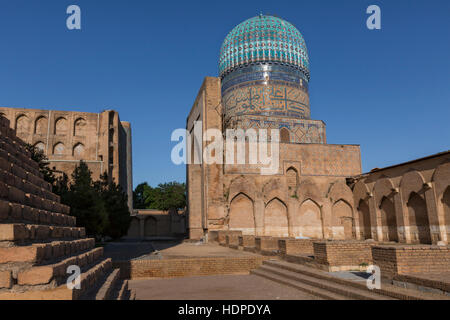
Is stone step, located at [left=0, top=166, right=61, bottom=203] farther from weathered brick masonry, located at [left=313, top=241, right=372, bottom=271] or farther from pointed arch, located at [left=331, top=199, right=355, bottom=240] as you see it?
pointed arch, located at [left=331, top=199, right=355, bottom=240]

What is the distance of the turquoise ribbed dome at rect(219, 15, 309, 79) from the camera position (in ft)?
90.1

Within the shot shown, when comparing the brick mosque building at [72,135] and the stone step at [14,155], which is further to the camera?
the brick mosque building at [72,135]

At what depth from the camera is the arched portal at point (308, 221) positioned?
1936 cm

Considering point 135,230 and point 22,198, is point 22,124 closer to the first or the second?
point 135,230

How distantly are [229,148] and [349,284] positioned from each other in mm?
14377

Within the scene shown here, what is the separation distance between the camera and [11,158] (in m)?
5.35

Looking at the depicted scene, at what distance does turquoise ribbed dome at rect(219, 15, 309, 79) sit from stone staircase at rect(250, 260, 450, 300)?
72.7 ft

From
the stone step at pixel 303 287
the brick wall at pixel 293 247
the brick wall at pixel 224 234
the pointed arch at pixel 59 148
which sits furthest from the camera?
the pointed arch at pixel 59 148

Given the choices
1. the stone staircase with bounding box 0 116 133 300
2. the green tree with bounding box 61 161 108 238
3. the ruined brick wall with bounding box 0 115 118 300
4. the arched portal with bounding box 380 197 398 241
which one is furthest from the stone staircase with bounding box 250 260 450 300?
the arched portal with bounding box 380 197 398 241

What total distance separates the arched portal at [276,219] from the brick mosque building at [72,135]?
1512cm

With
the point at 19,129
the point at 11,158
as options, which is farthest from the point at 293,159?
the point at 19,129

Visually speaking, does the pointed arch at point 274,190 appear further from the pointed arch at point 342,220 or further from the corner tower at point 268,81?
the corner tower at point 268,81

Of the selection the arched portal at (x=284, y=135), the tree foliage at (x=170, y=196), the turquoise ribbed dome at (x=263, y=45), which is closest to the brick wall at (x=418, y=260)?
the arched portal at (x=284, y=135)

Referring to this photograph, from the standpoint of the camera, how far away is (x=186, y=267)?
27.1ft
